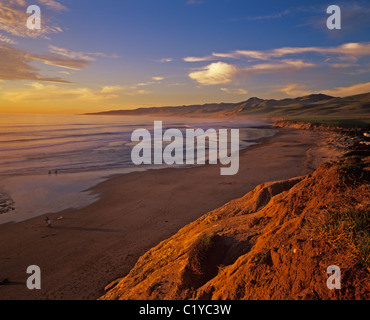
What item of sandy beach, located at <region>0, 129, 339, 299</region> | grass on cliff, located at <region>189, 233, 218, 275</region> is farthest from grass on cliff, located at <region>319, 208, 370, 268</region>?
sandy beach, located at <region>0, 129, 339, 299</region>

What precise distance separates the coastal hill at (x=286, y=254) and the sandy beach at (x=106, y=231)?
8.08ft

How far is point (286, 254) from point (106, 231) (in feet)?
27.6

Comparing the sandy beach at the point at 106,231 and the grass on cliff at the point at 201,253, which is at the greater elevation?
the grass on cliff at the point at 201,253

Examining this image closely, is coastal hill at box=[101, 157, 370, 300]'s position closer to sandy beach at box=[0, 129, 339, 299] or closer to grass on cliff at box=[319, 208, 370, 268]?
grass on cliff at box=[319, 208, 370, 268]

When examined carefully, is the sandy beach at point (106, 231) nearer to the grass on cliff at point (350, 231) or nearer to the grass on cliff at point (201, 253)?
the grass on cliff at point (201, 253)

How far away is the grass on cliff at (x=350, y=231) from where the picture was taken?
8.54 ft

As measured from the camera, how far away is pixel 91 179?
1867 cm

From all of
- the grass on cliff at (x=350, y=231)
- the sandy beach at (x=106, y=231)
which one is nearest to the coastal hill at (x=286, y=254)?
the grass on cliff at (x=350, y=231)

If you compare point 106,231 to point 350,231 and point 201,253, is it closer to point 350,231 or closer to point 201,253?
point 201,253
